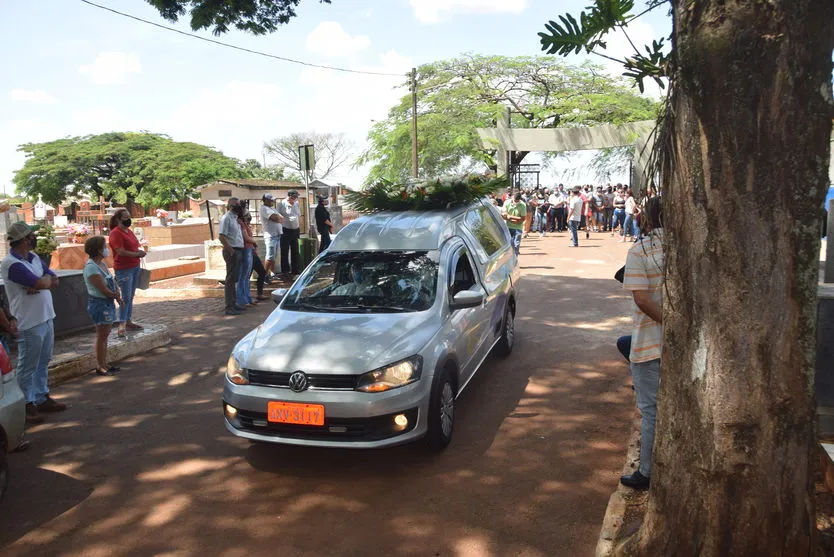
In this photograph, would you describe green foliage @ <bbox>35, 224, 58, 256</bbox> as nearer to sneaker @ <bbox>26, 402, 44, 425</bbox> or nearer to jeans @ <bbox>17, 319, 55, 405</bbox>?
jeans @ <bbox>17, 319, 55, 405</bbox>

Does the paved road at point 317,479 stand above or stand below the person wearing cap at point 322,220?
below

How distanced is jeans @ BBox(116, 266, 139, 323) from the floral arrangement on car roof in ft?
11.1

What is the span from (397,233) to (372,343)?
1.75 m

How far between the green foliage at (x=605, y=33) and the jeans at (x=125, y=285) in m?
7.50

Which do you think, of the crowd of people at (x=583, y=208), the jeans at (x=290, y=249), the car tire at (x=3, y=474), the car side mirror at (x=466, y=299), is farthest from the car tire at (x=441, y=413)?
the crowd of people at (x=583, y=208)

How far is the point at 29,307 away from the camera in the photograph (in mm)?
→ 6125

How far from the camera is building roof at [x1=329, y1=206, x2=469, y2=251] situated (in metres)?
6.33

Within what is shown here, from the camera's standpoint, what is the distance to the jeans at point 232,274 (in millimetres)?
10914

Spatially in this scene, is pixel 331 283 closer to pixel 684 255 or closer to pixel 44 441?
pixel 44 441

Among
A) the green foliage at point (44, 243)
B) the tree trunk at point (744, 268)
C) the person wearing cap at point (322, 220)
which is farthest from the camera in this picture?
the person wearing cap at point (322, 220)

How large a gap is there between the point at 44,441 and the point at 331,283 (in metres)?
2.78

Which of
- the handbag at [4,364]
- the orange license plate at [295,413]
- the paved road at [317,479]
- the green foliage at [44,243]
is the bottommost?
the paved road at [317,479]

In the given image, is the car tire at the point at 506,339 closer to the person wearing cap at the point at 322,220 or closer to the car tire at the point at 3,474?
the car tire at the point at 3,474

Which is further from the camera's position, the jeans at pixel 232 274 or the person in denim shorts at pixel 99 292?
the jeans at pixel 232 274
